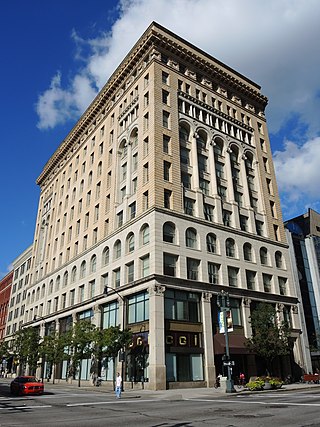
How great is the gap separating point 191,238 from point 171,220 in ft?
11.9

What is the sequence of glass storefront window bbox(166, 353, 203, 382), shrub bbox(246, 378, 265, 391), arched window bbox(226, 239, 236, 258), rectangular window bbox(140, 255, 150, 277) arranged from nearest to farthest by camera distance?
shrub bbox(246, 378, 265, 391) < glass storefront window bbox(166, 353, 203, 382) < rectangular window bbox(140, 255, 150, 277) < arched window bbox(226, 239, 236, 258)

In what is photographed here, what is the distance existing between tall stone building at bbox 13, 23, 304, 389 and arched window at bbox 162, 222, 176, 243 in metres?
0.15

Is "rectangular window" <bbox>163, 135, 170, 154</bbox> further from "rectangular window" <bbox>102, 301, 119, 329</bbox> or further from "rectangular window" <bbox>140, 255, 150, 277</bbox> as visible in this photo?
"rectangular window" <bbox>102, 301, 119, 329</bbox>

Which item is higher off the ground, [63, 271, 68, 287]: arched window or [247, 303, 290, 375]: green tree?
[63, 271, 68, 287]: arched window

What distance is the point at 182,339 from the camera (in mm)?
36906

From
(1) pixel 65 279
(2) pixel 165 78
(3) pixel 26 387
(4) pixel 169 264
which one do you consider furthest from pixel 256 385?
(2) pixel 165 78

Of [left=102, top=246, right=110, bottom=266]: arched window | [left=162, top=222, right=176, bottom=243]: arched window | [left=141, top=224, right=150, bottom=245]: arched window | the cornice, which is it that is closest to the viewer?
[left=162, top=222, right=176, bottom=243]: arched window

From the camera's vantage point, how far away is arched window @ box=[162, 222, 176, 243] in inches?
1581

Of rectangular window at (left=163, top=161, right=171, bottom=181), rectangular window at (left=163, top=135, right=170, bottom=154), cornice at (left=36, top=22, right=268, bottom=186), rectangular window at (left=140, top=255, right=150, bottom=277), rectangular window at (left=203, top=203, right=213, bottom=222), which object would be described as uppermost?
cornice at (left=36, top=22, right=268, bottom=186)

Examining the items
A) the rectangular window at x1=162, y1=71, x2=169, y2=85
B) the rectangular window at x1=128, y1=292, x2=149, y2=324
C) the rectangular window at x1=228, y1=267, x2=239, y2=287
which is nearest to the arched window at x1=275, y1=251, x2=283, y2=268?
the rectangular window at x1=228, y1=267, x2=239, y2=287

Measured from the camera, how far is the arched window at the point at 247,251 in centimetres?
4800

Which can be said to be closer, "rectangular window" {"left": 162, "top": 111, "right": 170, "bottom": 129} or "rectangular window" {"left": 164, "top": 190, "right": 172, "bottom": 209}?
"rectangular window" {"left": 164, "top": 190, "right": 172, "bottom": 209}

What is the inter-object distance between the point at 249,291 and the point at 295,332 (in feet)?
31.0

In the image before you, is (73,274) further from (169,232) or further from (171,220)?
(171,220)
